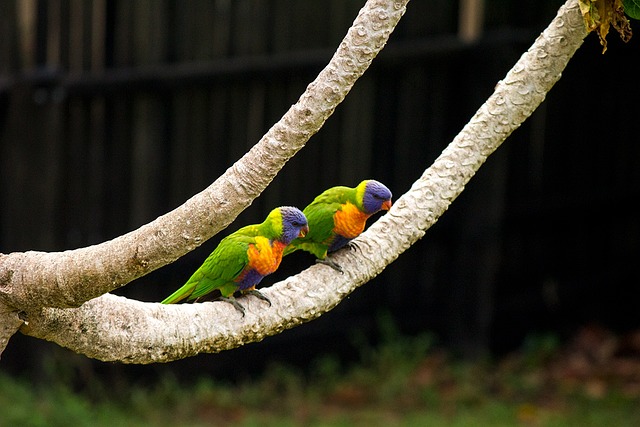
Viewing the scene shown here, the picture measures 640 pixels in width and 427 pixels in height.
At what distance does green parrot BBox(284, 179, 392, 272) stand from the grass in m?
2.61

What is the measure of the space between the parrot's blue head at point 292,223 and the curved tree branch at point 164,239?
1.04 ft

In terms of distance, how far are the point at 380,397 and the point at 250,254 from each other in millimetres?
3431

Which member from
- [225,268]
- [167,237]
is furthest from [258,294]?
[167,237]

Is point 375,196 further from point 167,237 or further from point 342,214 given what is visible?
point 167,237

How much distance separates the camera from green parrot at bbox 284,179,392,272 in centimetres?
278

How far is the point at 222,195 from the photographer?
7.14 feet

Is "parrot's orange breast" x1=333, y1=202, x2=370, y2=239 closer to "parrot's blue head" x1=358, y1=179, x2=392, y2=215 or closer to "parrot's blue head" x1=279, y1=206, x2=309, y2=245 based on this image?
"parrot's blue head" x1=358, y1=179, x2=392, y2=215

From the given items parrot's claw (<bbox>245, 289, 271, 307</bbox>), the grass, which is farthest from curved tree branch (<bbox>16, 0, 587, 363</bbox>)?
the grass

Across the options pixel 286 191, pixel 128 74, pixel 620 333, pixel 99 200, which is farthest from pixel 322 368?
pixel 620 333

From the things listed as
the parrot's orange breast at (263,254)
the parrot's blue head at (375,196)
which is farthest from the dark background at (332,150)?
the parrot's orange breast at (263,254)

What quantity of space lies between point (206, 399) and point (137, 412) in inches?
16.0

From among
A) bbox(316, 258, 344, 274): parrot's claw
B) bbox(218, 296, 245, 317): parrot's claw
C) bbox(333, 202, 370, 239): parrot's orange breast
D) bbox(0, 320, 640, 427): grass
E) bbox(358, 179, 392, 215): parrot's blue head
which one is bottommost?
bbox(0, 320, 640, 427): grass

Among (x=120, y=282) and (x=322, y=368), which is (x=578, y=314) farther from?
(x=120, y=282)

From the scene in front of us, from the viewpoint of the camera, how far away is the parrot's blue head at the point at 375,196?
2770 millimetres
